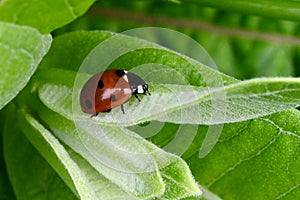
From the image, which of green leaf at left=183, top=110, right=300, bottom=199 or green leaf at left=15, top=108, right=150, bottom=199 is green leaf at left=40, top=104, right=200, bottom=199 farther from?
green leaf at left=183, top=110, right=300, bottom=199

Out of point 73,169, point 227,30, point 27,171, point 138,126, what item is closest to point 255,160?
point 138,126

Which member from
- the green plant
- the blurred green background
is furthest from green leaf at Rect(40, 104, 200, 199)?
the blurred green background

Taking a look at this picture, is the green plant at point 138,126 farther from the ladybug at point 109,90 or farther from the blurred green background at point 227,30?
the blurred green background at point 227,30

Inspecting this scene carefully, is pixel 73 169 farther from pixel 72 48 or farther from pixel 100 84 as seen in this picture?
pixel 72 48

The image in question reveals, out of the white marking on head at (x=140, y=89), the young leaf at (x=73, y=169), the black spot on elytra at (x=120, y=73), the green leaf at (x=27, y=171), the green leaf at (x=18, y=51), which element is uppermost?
the green leaf at (x=18, y=51)

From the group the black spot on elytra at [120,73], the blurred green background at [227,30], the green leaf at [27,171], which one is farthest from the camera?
the blurred green background at [227,30]

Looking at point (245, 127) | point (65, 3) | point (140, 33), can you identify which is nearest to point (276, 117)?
point (245, 127)

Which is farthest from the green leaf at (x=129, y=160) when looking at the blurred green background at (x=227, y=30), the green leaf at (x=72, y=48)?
the blurred green background at (x=227, y=30)
